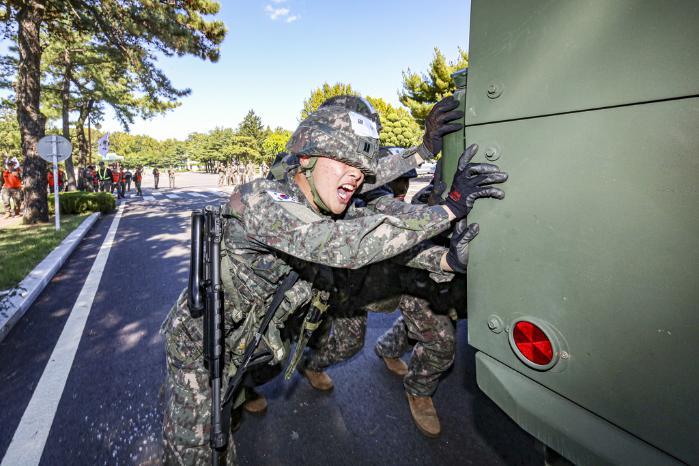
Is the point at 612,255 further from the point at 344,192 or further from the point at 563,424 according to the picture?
the point at 344,192

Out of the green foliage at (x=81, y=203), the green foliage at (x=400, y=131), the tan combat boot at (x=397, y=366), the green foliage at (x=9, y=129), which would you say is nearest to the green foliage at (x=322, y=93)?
the green foliage at (x=400, y=131)

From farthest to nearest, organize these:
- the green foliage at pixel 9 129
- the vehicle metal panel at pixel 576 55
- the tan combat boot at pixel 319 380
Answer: the green foliage at pixel 9 129, the tan combat boot at pixel 319 380, the vehicle metal panel at pixel 576 55

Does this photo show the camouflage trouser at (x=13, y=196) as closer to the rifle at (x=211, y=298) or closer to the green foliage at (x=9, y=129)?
the rifle at (x=211, y=298)

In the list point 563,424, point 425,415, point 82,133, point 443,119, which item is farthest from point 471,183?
point 82,133

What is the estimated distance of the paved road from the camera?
215cm

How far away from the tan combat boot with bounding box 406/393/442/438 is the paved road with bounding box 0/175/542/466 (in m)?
0.05

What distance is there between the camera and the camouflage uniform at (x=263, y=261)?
4.65 ft

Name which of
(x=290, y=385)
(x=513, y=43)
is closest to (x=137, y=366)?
(x=290, y=385)

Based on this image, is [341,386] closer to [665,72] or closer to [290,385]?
[290,385]

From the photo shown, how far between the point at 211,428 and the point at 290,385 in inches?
49.4

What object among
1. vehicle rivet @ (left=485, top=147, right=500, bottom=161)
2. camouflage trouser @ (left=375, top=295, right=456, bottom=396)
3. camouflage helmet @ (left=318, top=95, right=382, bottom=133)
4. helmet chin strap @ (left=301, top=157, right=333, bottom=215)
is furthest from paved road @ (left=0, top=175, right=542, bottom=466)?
camouflage helmet @ (left=318, top=95, right=382, bottom=133)

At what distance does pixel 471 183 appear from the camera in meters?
1.30

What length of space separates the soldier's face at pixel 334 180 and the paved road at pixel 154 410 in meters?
1.47

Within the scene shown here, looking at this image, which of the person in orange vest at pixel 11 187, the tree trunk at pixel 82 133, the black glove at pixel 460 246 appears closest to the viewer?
the black glove at pixel 460 246
